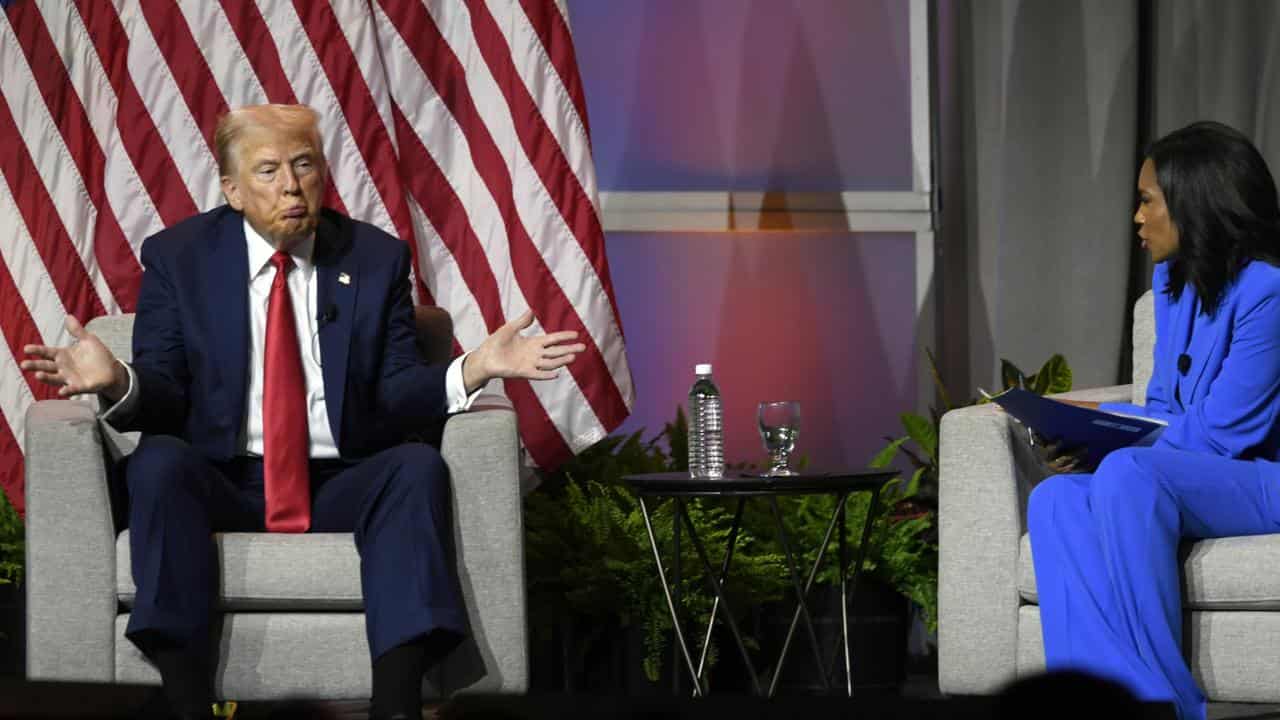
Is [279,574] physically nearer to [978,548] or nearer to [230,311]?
[230,311]

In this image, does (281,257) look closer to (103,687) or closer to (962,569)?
(962,569)

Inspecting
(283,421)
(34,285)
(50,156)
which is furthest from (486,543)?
(50,156)

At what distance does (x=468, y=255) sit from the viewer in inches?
149

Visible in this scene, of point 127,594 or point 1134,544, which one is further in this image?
point 127,594

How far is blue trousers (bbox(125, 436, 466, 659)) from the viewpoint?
2.55 meters

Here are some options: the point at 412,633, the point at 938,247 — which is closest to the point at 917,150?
the point at 938,247

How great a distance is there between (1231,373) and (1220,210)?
1.02 ft

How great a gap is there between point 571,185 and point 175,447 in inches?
53.0

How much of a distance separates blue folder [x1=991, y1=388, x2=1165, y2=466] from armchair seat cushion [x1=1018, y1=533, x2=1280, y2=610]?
245 millimetres

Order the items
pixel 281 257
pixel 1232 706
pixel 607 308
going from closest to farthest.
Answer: pixel 281 257, pixel 1232 706, pixel 607 308

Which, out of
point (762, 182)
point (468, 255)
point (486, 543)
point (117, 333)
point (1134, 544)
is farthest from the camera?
point (762, 182)

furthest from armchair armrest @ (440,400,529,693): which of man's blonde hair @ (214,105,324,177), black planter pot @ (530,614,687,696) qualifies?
black planter pot @ (530,614,687,696)

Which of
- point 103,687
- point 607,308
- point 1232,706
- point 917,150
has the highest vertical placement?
point 917,150

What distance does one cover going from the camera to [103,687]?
85 cm
